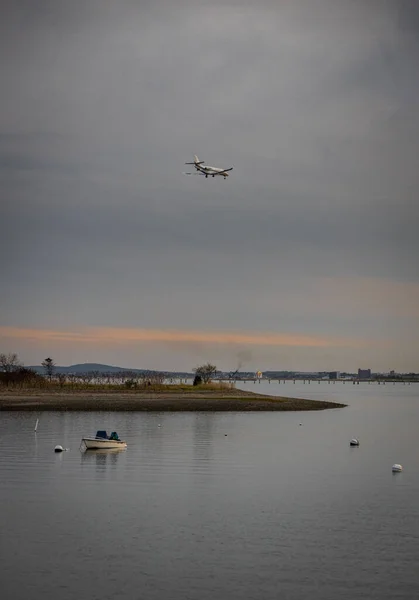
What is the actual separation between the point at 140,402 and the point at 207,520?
65.2m

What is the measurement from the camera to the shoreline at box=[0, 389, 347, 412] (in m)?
91.6

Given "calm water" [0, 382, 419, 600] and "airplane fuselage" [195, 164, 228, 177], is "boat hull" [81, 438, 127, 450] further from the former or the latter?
"airplane fuselage" [195, 164, 228, 177]

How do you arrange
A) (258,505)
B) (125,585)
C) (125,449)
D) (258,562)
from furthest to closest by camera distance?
(125,449), (258,505), (258,562), (125,585)

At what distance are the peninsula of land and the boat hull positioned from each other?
33.3 metres

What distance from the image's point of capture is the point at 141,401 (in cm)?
9962

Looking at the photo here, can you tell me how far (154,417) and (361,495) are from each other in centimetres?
4789

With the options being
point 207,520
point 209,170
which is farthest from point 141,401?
point 207,520

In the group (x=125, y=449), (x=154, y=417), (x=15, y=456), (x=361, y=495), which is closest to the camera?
(x=361, y=495)

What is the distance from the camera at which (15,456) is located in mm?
51562

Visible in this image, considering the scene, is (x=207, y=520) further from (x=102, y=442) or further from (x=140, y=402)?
(x=140, y=402)

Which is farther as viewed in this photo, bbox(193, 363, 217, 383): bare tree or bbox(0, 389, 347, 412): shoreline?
bbox(193, 363, 217, 383): bare tree

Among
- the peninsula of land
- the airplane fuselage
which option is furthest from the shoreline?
the airplane fuselage

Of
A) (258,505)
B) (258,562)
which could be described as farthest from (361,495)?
(258,562)

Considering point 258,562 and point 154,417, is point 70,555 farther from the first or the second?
point 154,417
